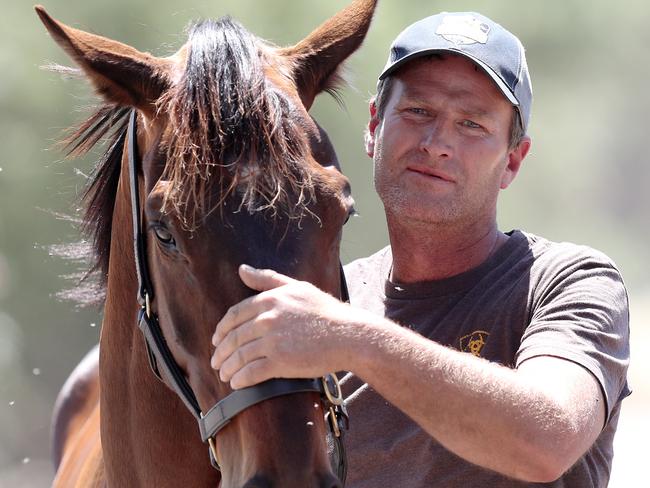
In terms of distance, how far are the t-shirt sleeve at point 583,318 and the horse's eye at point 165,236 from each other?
993mm

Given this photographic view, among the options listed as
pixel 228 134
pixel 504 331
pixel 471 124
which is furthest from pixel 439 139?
pixel 228 134

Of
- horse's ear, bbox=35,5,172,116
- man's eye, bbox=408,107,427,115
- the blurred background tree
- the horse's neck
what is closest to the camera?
horse's ear, bbox=35,5,172,116

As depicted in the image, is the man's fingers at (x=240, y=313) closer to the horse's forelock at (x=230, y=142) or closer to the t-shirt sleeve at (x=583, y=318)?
the horse's forelock at (x=230, y=142)

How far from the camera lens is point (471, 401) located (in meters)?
2.29

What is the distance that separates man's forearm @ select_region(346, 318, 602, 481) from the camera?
88.0 inches

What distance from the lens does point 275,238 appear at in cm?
225

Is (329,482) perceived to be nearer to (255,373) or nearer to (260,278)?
(255,373)

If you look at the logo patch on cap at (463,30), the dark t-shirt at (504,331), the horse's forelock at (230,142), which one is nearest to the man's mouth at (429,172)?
the dark t-shirt at (504,331)

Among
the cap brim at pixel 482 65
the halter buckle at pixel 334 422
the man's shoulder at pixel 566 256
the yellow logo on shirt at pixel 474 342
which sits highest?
the cap brim at pixel 482 65

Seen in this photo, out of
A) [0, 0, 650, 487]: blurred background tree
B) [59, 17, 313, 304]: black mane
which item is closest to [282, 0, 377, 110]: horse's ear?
[59, 17, 313, 304]: black mane

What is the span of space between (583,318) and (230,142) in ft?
3.65

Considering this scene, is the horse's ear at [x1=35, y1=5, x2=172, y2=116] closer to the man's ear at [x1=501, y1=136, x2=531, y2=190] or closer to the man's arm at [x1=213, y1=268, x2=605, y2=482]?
the man's arm at [x1=213, y1=268, x2=605, y2=482]

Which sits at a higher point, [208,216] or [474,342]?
[208,216]

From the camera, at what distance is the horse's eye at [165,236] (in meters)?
2.33
